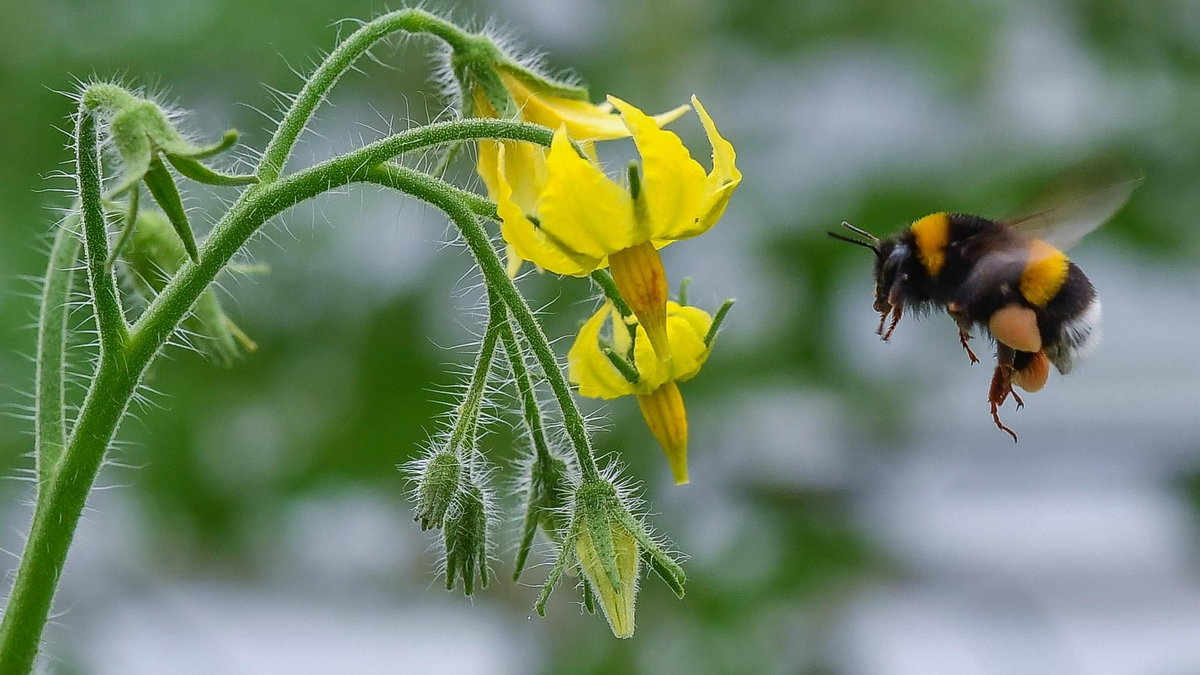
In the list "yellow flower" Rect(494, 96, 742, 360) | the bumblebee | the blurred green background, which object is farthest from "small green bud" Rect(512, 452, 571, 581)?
the blurred green background

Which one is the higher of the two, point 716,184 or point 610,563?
point 716,184

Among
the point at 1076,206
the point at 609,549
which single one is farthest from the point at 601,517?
the point at 1076,206

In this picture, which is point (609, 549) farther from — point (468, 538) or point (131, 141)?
point (131, 141)

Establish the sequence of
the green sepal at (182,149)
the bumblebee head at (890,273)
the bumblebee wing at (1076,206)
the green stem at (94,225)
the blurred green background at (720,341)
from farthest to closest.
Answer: the blurred green background at (720,341) → the bumblebee head at (890,273) → the bumblebee wing at (1076,206) → the green stem at (94,225) → the green sepal at (182,149)

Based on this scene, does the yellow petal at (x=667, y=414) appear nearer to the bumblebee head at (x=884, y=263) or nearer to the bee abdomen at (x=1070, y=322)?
the bumblebee head at (x=884, y=263)

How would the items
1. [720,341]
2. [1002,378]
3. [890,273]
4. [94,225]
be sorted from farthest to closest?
[720,341] < [890,273] < [1002,378] < [94,225]

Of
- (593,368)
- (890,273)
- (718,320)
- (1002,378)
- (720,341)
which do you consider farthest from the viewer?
(720,341)

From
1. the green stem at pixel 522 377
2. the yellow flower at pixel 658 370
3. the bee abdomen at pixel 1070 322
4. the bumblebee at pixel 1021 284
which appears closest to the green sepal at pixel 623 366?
the yellow flower at pixel 658 370
